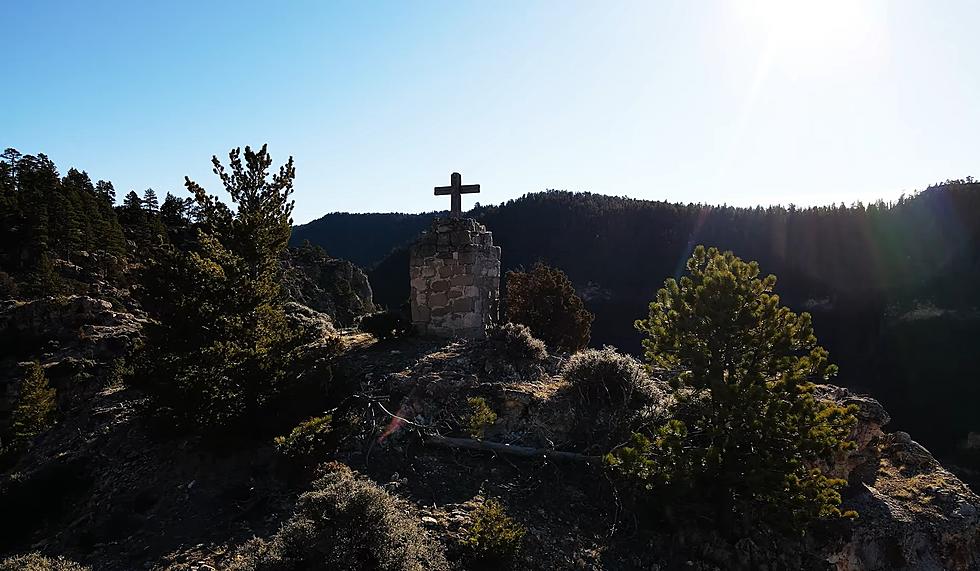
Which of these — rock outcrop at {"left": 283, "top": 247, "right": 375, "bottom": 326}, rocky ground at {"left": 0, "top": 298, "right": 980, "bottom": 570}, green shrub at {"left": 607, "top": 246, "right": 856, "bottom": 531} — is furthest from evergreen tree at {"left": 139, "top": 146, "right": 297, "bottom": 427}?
rock outcrop at {"left": 283, "top": 247, "right": 375, "bottom": 326}

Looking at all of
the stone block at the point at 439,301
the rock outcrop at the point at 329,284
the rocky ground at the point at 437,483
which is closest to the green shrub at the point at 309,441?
the rocky ground at the point at 437,483

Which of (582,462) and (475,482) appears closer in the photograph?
(475,482)

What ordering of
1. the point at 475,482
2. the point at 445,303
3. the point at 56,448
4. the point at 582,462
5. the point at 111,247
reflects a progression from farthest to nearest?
the point at 111,247 → the point at 445,303 → the point at 56,448 → the point at 582,462 → the point at 475,482

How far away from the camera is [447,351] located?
1275 cm

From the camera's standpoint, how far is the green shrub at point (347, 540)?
615 centimetres

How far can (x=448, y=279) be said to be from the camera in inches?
550

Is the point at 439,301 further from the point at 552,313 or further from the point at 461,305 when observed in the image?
the point at 552,313

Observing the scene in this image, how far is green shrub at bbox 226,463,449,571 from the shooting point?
6.15 m

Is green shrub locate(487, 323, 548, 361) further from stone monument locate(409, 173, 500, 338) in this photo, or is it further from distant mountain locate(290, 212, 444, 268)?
distant mountain locate(290, 212, 444, 268)

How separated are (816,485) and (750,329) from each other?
2331 mm

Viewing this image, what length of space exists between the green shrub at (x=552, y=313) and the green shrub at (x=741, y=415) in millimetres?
7170

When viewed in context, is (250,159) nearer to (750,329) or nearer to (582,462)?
(582,462)

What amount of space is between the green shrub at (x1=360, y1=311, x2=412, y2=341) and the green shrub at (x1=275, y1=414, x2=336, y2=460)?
4.56 metres

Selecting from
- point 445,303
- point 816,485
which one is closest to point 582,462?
point 816,485
